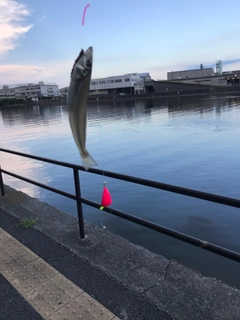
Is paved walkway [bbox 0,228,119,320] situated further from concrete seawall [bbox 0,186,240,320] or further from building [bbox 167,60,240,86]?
building [bbox 167,60,240,86]

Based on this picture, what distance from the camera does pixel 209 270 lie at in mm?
5066

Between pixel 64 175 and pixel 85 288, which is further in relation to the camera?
pixel 64 175

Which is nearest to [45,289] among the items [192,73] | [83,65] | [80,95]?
[80,95]

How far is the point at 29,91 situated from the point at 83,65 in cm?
17832

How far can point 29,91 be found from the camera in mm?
165875

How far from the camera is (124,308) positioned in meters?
2.48

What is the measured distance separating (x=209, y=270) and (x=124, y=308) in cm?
313

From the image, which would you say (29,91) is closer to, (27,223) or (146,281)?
(27,223)

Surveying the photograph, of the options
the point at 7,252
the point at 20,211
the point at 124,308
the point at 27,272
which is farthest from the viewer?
the point at 20,211

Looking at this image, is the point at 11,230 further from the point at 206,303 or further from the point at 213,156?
the point at 213,156

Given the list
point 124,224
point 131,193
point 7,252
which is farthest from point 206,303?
point 131,193

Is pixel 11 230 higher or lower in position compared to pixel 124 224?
higher

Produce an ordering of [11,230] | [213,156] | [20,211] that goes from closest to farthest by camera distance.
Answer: [11,230], [20,211], [213,156]

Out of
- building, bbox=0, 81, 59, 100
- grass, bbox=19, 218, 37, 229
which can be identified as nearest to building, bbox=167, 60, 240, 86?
building, bbox=0, 81, 59, 100
